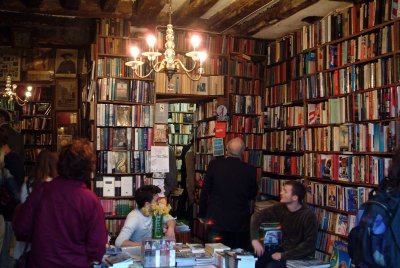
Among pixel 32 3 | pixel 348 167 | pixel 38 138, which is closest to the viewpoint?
pixel 348 167

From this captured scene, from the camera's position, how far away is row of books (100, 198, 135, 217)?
5.73 m

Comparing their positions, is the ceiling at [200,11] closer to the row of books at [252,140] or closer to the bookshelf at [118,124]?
the bookshelf at [118,124]

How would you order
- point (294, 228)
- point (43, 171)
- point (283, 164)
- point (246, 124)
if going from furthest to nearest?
point (246, 124) → point (283, 164) → point (294, 228) → point (43, 171)

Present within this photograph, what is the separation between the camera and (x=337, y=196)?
193 inches

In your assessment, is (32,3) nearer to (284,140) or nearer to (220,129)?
(220,129)

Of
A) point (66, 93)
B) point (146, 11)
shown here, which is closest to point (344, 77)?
point (146, 11)

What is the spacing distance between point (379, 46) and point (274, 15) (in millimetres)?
1549

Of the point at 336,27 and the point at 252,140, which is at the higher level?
the point at 336,27

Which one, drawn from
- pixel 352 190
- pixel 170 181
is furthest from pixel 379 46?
pixel 170 181

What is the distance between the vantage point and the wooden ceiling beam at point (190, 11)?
526 cm

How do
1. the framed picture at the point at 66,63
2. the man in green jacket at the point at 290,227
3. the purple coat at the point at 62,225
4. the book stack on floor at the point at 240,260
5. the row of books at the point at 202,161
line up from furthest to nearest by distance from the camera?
the framed picture at the point at 66,63 → the row of books at the point at 202,161 → the man in green jacket at the point at 290,227 → the book stack on floor at the point at 240,260 → the purple coat at the point at 62,225

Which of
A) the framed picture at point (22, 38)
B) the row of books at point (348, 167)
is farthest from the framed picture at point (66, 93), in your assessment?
the row of books at point (348, 167)

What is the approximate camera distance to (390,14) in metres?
4.23

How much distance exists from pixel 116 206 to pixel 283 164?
2281mm
